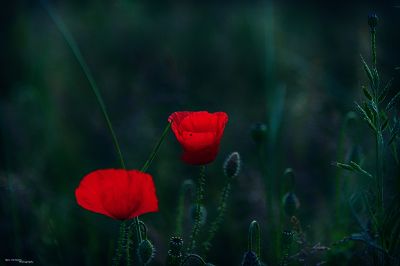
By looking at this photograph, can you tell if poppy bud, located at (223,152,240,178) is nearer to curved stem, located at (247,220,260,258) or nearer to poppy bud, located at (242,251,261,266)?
curved stem, located at (247,220,260,258)

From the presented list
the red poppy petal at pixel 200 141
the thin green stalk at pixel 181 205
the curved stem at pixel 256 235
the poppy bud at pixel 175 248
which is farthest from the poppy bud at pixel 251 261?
the thin green stalk at pixel 181 205

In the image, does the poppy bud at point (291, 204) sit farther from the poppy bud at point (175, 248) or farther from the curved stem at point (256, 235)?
the poppy bud at point (175, 248)

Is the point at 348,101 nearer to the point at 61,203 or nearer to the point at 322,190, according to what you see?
the point at 322,190

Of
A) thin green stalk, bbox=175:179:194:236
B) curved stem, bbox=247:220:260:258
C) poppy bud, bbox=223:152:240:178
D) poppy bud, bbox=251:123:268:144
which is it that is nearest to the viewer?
curved stem, bbox=247:220:260:258

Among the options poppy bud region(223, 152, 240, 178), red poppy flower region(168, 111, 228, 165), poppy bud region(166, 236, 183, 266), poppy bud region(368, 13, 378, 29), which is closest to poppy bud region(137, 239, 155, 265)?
poppy bud region(166, 236, 183, 266)

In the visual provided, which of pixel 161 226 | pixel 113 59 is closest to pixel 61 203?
pixel 161 226

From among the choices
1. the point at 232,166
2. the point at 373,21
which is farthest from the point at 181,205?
the point at 373,21

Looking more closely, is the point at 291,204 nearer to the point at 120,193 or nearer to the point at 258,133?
the point at 258,133
